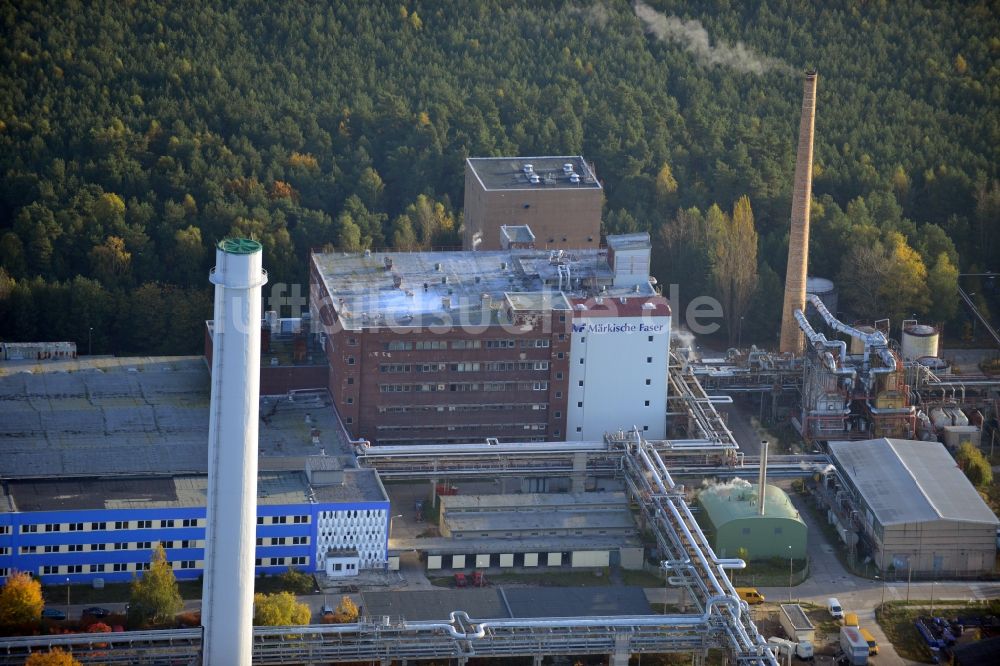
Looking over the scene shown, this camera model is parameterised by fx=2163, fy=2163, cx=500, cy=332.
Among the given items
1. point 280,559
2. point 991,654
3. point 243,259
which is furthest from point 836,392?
point 243,259

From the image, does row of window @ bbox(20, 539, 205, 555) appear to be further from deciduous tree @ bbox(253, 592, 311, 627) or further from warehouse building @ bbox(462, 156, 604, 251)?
warehouse building @ bbox(462, 156, 604, 251)

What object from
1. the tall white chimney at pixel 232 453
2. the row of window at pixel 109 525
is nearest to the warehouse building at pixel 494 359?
the row of window at pixel 109 525

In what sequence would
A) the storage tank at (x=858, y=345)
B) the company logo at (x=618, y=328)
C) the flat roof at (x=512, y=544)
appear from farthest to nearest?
the storage tank at (x=858, y=345)
the company logo at (x=618, y=328)
the flat roof at (x=512, y=544)

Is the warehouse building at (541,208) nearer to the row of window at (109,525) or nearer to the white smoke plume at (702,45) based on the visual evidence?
the row of window at (109,525)

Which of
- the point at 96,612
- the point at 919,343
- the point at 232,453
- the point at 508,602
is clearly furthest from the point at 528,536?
the point at 919,343

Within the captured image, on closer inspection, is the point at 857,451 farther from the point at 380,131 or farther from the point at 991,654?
the point at 380,131

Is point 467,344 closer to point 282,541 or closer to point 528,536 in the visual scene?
point 528,536

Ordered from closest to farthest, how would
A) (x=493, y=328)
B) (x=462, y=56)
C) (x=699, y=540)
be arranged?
(x=699, y=540) < (x=493, y=328) < (x=462, y=56)
